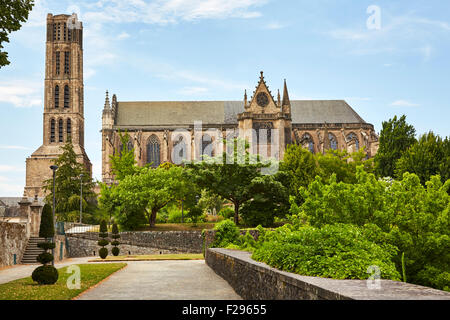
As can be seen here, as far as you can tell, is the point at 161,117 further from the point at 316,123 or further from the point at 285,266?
the point at 285,266

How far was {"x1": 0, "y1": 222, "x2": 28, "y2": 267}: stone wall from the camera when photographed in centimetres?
2645

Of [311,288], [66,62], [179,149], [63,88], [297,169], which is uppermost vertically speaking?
[66,62]

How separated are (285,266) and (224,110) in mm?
85335

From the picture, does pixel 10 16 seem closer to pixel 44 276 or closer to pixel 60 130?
pixel 44 276

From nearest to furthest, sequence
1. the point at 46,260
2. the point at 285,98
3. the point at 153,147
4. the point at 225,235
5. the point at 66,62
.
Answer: the point at 46,260 → the point at 225,235 → the point at 285,98 → the point at 153,147 → the point at 66,62

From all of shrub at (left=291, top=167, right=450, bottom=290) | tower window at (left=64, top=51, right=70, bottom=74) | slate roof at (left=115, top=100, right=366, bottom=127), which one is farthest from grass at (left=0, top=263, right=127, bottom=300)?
tower window at (left=64, top=51, right=70, bottom=74)

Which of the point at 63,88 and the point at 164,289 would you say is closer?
the point at 164,289

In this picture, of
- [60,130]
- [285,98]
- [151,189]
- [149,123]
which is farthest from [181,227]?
[60,130]

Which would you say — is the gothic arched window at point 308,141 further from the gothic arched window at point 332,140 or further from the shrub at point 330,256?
the shrub at point 330,256

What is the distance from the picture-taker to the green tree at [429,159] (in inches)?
1513

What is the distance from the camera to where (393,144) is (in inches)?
1882

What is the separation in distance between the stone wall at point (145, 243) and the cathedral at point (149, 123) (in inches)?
1588

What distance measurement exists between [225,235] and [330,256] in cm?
1861

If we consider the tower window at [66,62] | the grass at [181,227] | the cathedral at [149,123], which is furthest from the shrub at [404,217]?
the tower window at [66,62]
